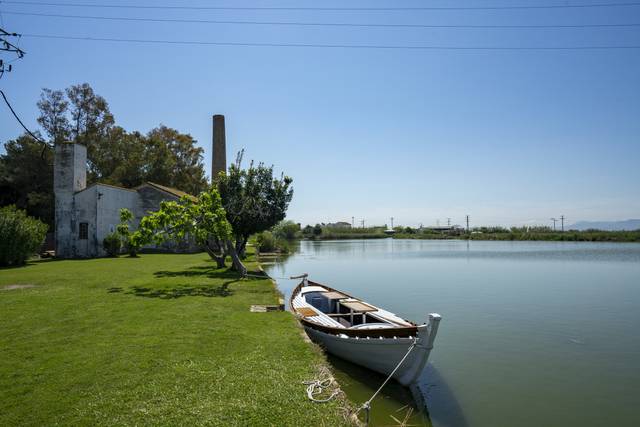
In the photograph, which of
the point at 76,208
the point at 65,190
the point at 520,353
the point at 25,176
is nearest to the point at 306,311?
the point at 520,353

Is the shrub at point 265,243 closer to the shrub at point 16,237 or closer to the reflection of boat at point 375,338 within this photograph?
the shrub at point 16,237

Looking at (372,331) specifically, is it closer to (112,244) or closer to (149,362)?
(149,362)

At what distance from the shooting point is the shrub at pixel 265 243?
156 feet

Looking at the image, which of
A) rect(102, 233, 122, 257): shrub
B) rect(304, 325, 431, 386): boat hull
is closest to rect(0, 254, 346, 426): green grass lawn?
rect(304, 325, 431, 386): boat hull

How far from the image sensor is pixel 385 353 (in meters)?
8.49

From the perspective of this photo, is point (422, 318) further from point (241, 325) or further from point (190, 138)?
point (190, 138)

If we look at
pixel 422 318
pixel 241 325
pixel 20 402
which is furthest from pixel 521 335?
pixel 20 402

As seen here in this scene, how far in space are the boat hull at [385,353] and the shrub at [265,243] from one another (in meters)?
38.4

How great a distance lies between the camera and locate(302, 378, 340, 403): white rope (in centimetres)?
604

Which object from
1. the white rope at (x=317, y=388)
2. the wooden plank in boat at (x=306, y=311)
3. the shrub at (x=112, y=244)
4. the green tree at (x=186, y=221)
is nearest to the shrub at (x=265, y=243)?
the shrub at (x=112, y=244)

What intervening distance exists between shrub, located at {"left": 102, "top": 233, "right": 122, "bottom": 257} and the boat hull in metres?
24.7

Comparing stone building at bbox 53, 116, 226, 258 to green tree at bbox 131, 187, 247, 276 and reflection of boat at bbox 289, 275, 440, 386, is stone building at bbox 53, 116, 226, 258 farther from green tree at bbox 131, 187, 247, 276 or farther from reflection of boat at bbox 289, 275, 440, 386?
reflection of boat at bbox 289, 275, 440, 386

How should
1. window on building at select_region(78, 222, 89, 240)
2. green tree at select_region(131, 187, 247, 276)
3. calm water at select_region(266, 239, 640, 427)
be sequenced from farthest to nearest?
1. window on building at select_region(78, 222, 89, 240)
2. green tree at select_region(131, 187, 247, 276)
3. calm water at select_region(266, 239, 640, 427)

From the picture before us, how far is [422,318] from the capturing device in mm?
14867
